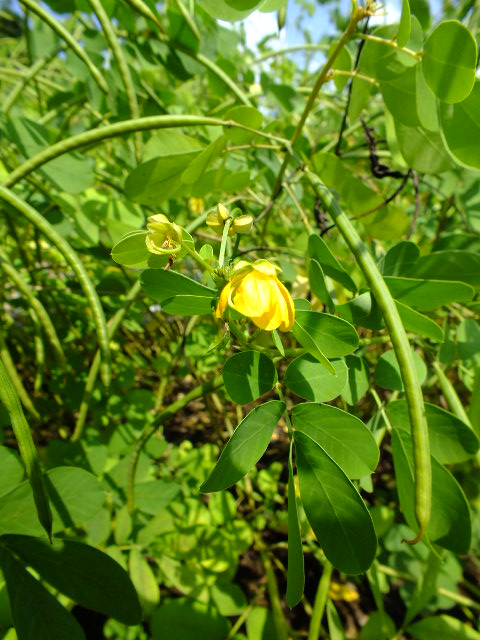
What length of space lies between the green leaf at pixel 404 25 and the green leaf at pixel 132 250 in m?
0.36

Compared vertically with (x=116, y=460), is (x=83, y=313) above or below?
above

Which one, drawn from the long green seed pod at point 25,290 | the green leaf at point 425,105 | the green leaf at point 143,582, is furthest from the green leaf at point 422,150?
the green leaf at point 143,582

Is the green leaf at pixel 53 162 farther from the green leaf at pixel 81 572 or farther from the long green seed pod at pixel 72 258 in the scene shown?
the green leaf at pixel 81 572

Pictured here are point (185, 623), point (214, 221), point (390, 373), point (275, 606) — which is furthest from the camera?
point (275, 606)

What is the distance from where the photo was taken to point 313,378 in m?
0.48

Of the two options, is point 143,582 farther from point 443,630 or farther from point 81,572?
point 443,630

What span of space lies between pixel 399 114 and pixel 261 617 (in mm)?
979

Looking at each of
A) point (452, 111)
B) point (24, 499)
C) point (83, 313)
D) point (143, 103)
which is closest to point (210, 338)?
point (83, 313)

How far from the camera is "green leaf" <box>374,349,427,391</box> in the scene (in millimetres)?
572

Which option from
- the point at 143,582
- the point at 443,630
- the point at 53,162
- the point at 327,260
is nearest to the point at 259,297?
the point at 327,260

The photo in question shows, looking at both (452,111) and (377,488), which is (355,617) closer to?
(377,488)

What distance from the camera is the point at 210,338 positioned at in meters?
1.22

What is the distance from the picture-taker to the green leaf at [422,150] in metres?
0.61

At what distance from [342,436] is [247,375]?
Result: 13cm
